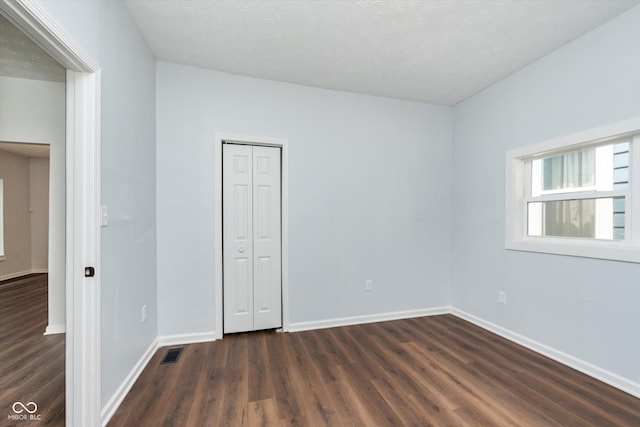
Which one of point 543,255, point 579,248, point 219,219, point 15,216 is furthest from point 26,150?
point 579,248

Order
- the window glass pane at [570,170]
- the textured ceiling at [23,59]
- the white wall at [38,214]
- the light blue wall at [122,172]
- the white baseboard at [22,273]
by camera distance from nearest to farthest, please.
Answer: the light blue wall at [122,172], the textured ceiling at [23,59], the window glass pane at [570,170], the white baseboard at [22,273], the white wall at [38,214]

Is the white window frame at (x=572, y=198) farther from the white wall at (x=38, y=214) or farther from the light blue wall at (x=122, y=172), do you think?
the white wall at (x=38, y=214)

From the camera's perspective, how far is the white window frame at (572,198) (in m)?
1.98

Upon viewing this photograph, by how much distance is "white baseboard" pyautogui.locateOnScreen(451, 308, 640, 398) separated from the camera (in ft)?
6.37

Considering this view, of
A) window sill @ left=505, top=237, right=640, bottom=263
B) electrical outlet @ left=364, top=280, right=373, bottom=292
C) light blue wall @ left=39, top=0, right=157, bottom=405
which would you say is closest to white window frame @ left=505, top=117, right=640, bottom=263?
window sill @ left=505, top=237, right=640, bottom=263

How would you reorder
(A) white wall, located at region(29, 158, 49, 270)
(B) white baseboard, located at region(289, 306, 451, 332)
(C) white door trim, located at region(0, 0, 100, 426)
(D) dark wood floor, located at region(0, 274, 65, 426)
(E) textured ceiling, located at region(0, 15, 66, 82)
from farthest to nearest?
(A) white wall, located at region(29, 158, 49, 270) < (B) white baseboard, located at region(289, 306, 451, 332) < (E) textured ceiling, located at region(0, 15, 66, 82) < (D) dark wood floor, located at region(0, 274, 65, 426) < (C) white door trim, located at region(0, 0, 100, 426)

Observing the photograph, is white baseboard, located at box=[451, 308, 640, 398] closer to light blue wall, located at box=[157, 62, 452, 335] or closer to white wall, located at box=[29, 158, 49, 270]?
light blue wall, located at box=[157, 62, 452, 335]

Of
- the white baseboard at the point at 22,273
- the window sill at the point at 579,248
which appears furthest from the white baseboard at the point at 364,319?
the white baseboard at the point at 22,273

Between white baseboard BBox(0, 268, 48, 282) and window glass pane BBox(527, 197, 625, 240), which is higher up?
window glass pane BBox(527, 197, 625, 240)

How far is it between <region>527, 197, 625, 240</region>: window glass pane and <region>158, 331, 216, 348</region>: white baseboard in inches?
138

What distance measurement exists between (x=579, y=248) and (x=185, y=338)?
368 centimetres

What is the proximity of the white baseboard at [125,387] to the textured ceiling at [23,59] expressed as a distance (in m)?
2.68

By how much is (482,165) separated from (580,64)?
1185mm

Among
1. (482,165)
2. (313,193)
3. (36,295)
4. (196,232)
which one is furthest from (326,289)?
(36,295)
